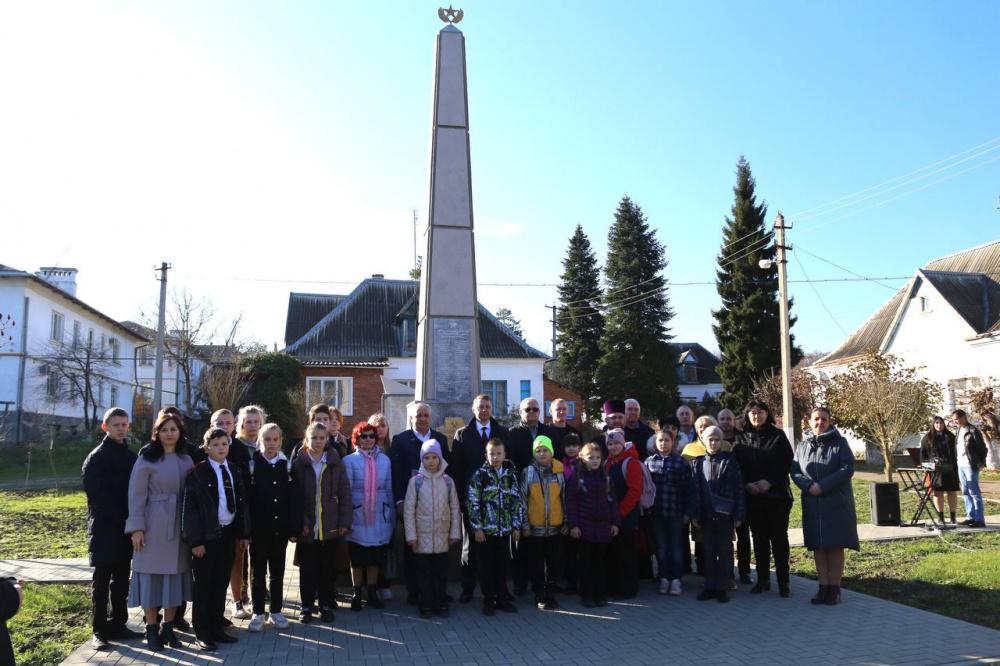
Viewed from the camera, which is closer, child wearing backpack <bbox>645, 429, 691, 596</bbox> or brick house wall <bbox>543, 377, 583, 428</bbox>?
child wearing backpack <bbox>645, 429, 691, 596</bbox>

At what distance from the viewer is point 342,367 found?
98.6ft

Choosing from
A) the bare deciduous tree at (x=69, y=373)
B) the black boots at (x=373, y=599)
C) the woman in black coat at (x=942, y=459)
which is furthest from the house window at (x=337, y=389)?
the black boots at (x=373, y=599)

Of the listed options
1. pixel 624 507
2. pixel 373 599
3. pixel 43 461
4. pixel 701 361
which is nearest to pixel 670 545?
pixel 624 507

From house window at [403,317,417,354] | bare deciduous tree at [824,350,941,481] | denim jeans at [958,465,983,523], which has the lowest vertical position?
denim jeans at [958,465,983,523]

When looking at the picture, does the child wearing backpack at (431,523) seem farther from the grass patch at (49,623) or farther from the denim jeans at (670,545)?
the grass patch at (49,623)

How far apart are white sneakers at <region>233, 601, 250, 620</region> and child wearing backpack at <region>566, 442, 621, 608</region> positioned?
2.84 m

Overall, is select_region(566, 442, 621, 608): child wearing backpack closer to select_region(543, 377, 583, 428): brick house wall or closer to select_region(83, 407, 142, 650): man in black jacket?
select_region(83, 407, 142, 650): man in black jacket

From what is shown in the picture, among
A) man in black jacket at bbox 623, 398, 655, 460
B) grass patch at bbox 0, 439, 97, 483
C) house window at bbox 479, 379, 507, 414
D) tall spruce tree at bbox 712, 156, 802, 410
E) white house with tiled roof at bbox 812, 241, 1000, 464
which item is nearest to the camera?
man in black jacket at bbox 623, 398, 655, 460

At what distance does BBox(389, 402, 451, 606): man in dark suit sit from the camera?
6.87 metres

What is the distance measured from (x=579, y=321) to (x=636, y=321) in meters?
4.57

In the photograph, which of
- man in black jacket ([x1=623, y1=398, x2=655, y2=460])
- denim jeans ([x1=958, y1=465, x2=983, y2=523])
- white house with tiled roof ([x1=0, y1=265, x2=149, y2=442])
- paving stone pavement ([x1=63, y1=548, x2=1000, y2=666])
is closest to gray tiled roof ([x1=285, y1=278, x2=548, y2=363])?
white house with tiled roof ([x1=0, y1=265, x2=149, y2=442])

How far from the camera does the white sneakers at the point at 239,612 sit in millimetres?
6379

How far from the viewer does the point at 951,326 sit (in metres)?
25.1

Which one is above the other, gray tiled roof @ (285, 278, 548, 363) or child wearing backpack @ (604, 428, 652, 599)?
gray tiled roof @ (285, 278, 548, 363)
